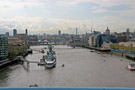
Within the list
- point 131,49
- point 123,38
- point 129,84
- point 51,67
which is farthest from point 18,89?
point 123,38

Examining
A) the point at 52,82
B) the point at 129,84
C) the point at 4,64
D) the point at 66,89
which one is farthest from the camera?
the point at 4,64

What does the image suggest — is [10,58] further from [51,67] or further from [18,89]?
[18,89]

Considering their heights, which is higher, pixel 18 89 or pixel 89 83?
pixel 18 89

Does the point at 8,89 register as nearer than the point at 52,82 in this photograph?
Yes

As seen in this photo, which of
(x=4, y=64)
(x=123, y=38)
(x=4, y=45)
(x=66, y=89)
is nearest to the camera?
(x=66, y=89)

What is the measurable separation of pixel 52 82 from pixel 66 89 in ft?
14.5

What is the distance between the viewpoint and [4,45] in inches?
460

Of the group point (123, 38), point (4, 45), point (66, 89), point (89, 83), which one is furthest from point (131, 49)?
point (123, 38)

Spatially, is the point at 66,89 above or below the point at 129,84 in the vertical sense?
above

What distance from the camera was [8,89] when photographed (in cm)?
176

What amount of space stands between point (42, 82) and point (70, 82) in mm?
906

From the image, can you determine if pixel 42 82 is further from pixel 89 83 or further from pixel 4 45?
pixel 4 45

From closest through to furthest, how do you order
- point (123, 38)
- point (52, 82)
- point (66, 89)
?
point (66, 89), point (52, 82), point (123, 38)

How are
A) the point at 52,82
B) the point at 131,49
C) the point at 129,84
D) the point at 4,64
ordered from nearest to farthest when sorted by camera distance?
the point at 129,84 → the point at 52,82 → the point at 4,64 → the point at 131,49
